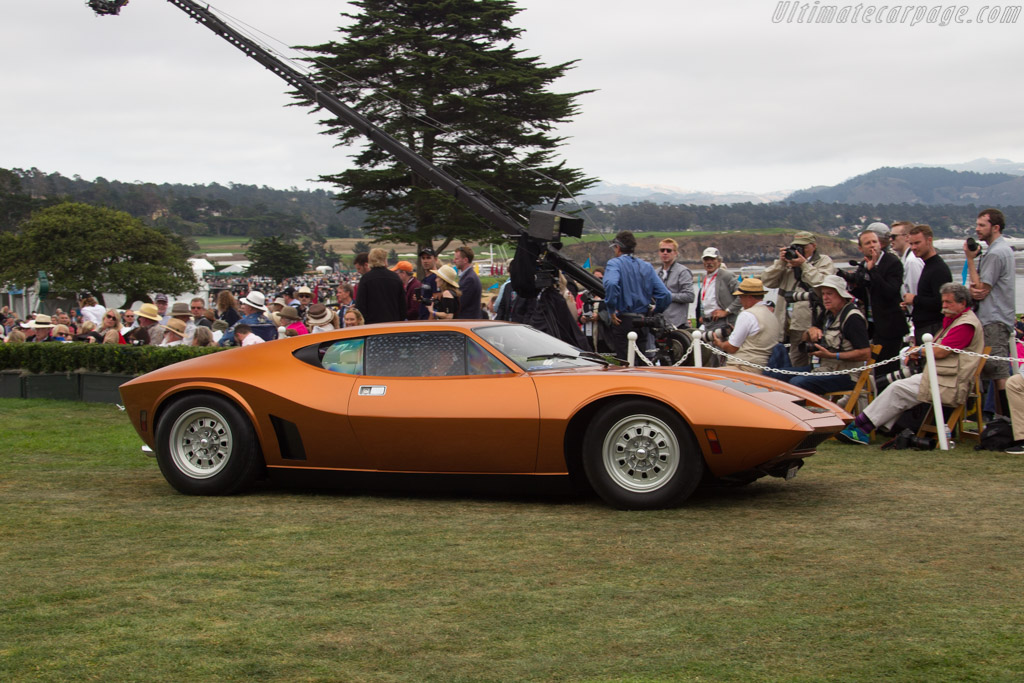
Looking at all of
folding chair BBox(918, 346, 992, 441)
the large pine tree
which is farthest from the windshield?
the large pine tree

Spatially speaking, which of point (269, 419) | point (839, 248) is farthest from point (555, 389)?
point (839, 248)

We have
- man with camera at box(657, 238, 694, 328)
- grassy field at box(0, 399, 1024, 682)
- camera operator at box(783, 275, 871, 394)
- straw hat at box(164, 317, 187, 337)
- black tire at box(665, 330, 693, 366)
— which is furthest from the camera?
straw hat at box(164, 317, 187, 337)

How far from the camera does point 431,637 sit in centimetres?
398

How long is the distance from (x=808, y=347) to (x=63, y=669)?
8.16 metres

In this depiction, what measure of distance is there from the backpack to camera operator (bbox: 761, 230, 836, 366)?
2.02 metres

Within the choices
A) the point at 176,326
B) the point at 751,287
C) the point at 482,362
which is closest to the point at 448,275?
the point at 751,287

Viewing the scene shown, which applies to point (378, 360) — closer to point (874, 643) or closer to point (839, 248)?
point (874, 643)

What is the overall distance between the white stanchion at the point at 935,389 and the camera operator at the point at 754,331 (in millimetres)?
1813

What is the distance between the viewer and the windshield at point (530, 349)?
23.4 feet

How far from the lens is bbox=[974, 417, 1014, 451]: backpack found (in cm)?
894

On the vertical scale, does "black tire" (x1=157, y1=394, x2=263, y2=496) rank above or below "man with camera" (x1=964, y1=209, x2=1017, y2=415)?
below

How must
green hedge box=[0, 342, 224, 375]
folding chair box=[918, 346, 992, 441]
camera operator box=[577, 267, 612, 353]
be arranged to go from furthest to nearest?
green hedge box=[0, 342, 224, 375] → camera operator box=[577, 267, 612, 353] → folding chair box=[918, 346, 992, 441]

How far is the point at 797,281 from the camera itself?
10.9 meters

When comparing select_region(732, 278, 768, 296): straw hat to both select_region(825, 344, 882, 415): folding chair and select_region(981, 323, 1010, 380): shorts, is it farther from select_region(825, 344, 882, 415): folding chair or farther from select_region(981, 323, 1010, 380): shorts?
select_region(981, 323, 1010, 380): shorts
